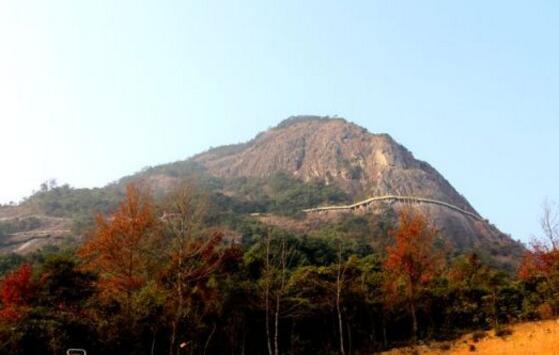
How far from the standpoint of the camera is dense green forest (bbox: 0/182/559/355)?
55.9 feet

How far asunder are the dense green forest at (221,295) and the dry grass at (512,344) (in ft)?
6.11

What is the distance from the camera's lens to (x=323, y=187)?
94.9 metres

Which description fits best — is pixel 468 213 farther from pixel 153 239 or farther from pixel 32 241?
pixel 153 239

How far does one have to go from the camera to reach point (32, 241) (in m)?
67.2

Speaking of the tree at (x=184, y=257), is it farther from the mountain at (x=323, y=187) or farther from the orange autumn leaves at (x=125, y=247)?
the mountain at (x=323, y=187)

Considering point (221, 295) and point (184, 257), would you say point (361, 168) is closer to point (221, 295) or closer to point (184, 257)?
point (221, 295)

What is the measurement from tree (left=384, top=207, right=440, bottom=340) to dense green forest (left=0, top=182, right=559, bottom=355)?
1.9 inches

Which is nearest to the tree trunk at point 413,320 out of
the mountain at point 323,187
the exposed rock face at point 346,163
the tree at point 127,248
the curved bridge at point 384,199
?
the tree at point 127,248

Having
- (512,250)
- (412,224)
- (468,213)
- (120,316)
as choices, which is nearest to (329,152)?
(468,213)

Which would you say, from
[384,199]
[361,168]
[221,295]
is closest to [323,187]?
[361,168]

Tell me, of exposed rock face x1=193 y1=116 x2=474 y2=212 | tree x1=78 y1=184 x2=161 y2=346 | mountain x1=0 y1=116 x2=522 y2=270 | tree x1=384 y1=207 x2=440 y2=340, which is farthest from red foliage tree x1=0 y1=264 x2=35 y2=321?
exposed rock face x1=193 y1=116 x2=474 y2=212

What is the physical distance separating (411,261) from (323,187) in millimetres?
71800

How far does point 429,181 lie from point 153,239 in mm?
80166

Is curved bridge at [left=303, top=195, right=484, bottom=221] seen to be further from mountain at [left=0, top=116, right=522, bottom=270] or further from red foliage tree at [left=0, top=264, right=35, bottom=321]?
red foliage tree at [left=0, top=264, right=35, bottom=321]
